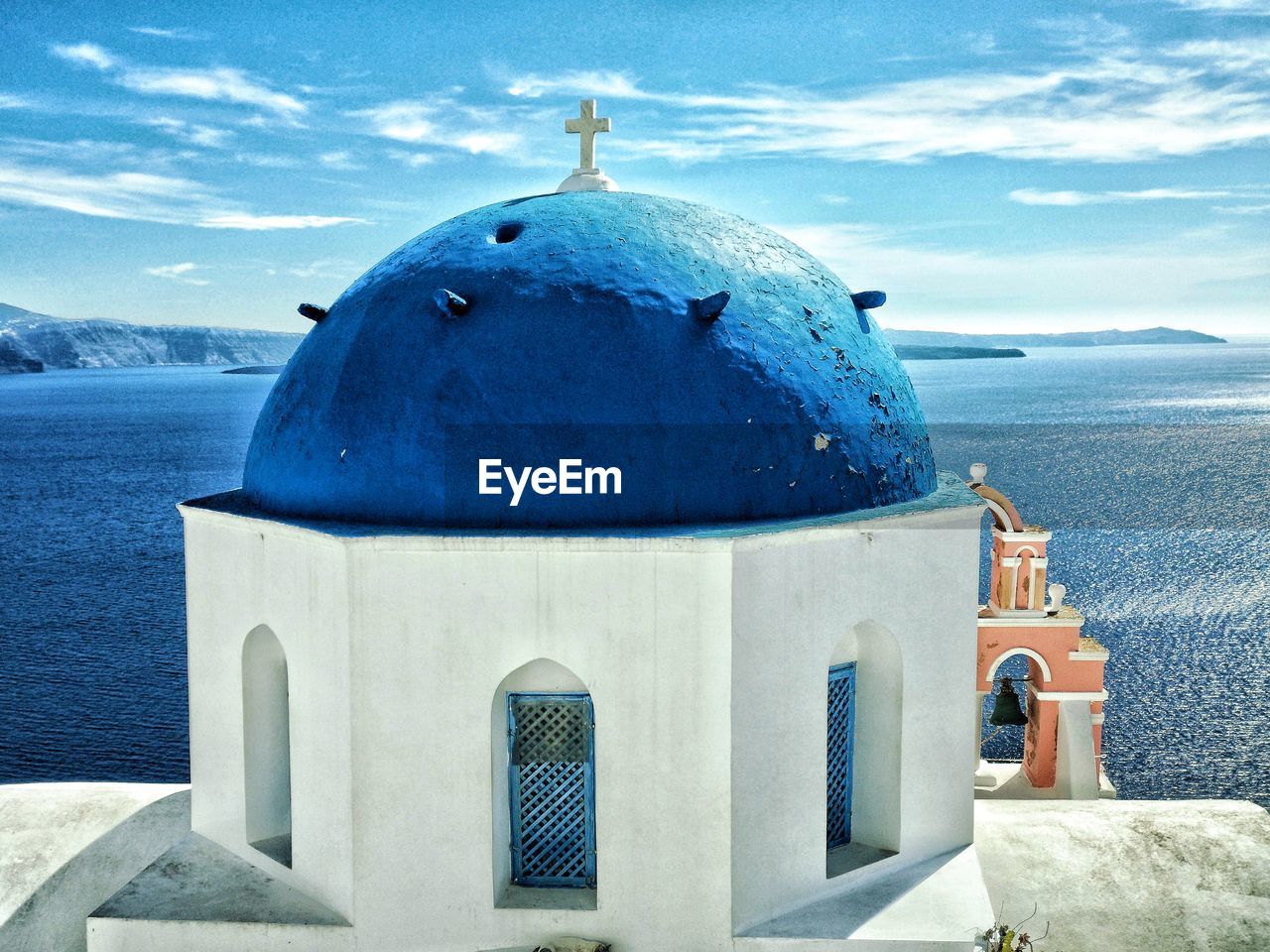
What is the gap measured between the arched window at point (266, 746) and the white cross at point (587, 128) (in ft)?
16.0

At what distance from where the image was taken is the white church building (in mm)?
7500

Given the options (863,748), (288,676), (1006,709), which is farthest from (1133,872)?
(288,676)

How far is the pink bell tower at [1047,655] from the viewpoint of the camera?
568 inches

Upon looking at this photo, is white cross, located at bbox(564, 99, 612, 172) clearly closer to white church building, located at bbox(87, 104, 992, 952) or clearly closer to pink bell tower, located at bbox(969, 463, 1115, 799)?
white church building, located at bbox(87, 104, 992, 952)

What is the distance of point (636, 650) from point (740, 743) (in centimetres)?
93

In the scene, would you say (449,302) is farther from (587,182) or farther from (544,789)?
(544,789)

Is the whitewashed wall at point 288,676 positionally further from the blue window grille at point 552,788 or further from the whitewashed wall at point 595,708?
the blue window grille at point 552,788

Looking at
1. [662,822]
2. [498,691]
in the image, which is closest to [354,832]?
[498,691]

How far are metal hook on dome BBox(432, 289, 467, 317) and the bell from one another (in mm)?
9505

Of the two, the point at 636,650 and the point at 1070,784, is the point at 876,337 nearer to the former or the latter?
the point at 636,650

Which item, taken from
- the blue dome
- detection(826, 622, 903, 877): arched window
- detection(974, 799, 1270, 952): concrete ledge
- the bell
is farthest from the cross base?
the bell

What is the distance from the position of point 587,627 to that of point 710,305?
2441mm

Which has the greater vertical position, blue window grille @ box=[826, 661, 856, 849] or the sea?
blue window grille @ box=[826, 661, 856, 849]

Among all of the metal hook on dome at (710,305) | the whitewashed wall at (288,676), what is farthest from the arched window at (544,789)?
the metal hook on dome at (710,305)
